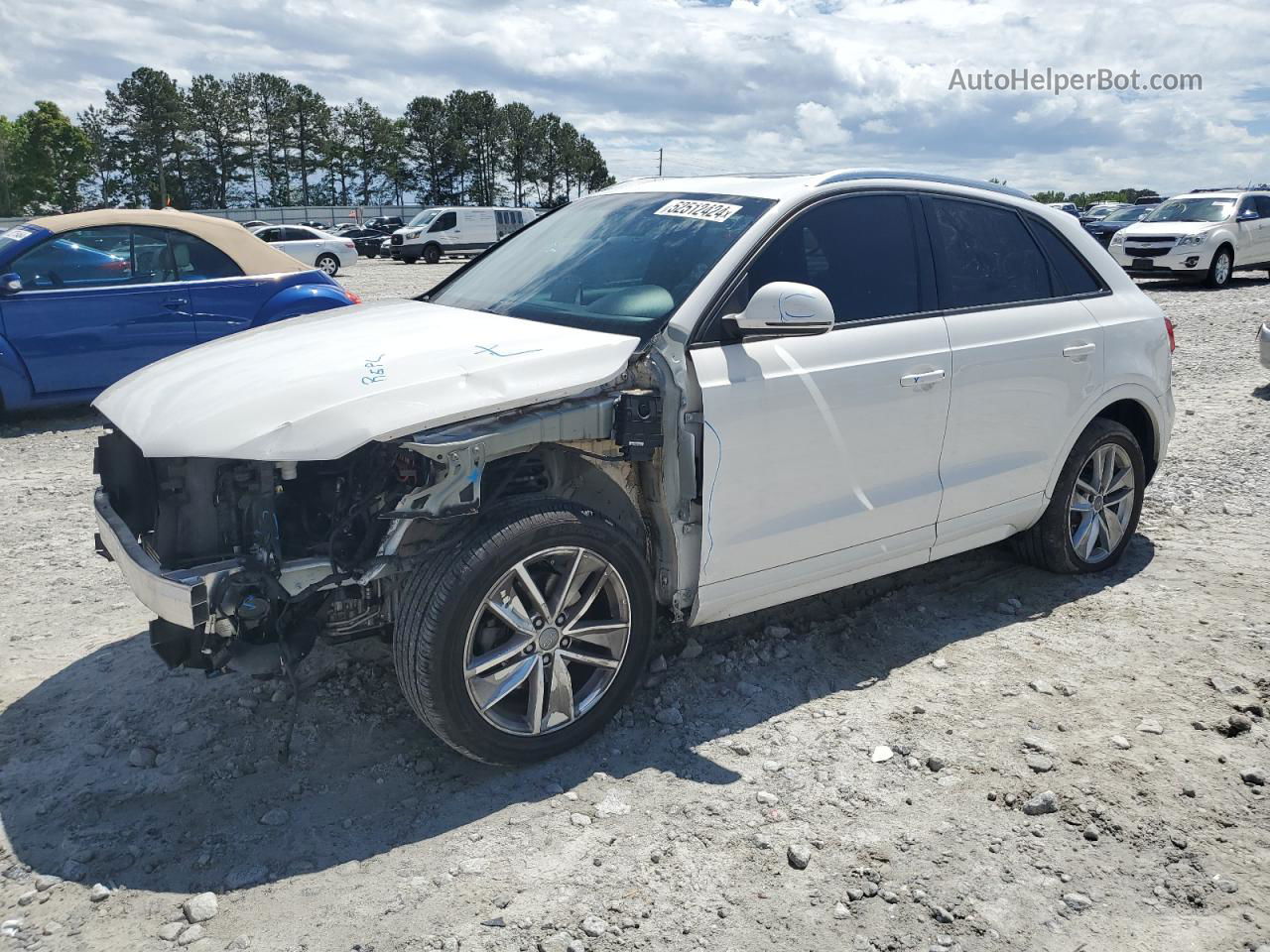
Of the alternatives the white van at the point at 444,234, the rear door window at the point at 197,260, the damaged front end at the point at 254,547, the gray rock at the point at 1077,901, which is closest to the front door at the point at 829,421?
the damaged front end at the point at 254,547

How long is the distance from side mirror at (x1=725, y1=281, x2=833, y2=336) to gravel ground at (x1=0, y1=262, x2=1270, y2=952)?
139 centimetres

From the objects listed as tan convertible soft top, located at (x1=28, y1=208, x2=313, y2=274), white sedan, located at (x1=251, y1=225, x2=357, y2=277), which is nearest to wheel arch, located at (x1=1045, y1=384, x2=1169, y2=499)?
tan convertible soft top, located at (x1=28, y1=208, x2=313, y2=274)

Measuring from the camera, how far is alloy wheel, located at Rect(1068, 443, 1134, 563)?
481 cm

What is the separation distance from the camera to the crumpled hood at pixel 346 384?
2.88 m

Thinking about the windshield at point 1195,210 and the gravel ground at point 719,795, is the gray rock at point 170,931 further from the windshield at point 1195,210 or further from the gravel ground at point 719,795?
the windshield at point 1195,210

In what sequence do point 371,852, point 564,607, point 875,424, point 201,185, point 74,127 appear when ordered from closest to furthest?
point 371,852, point 564,607, point 875,424, point 74,127, point 201,185

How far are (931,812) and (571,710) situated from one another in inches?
45.8

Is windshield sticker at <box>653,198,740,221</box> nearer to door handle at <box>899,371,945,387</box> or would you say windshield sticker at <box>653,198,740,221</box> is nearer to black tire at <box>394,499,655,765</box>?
door handle at <box>899,371,945,387</box>

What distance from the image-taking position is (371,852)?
2.94 metres

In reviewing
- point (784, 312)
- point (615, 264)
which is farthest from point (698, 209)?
point (784, 312)

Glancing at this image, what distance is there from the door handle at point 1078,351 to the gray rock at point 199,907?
12.4 ft

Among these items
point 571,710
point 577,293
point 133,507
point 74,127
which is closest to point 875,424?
point 577,293

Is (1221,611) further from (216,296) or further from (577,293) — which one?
(216,296)

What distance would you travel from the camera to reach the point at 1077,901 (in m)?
2.72
